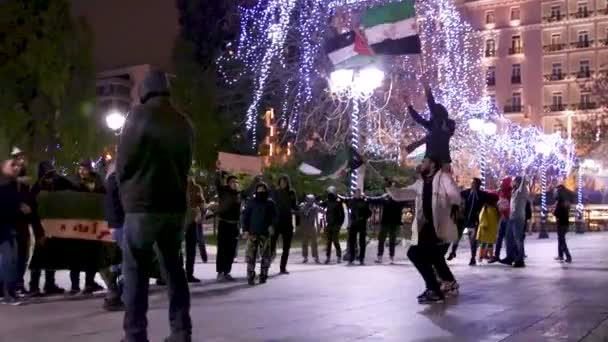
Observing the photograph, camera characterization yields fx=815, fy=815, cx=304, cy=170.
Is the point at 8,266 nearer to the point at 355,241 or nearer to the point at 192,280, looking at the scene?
the point at 192,280

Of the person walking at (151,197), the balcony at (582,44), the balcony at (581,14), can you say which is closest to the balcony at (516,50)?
the balcony at (582,44)

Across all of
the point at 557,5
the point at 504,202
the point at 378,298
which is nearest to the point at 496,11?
the point at 557,5

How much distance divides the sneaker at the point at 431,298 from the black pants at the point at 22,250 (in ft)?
16.0

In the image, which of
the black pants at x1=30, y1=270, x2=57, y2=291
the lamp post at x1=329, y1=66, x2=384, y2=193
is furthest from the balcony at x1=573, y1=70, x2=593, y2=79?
the black pants at x1=30, y1=270, x2=57, y2=291

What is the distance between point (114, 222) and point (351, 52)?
44.0 feet

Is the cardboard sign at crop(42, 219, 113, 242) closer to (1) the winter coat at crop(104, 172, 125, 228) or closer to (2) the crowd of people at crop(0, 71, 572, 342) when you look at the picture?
(2) the crowd of people at crop(0, 71, 572, 342)

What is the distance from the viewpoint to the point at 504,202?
16.6 m

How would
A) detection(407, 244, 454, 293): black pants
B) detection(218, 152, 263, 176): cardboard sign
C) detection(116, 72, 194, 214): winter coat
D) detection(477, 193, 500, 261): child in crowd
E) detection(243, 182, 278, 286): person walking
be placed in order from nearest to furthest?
detection(116, 72, 194, 214): winter coat
detection(407, 244, 454, 293): black pants
detection(243, 182, 278, 286): person walking
detection(477, 193, 500, 261): child in crowd
detection(218, 152, 263, 176): cardboard sign

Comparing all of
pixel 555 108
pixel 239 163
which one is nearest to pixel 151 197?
pixel 239 163

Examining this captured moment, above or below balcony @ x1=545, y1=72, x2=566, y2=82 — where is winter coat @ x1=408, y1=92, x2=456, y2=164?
below

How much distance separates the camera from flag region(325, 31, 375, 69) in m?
20.3

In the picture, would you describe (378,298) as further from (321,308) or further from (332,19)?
(332,19)

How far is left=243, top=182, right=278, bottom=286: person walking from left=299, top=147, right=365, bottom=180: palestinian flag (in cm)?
817

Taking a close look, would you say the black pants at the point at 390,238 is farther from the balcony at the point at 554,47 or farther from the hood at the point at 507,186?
the balcony at the point at 554,47
